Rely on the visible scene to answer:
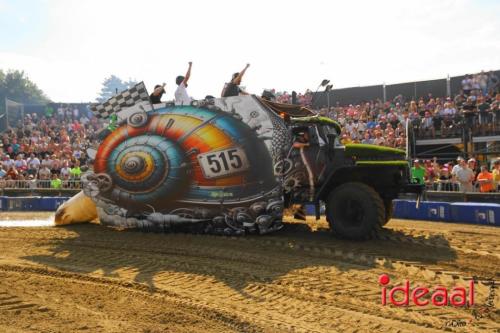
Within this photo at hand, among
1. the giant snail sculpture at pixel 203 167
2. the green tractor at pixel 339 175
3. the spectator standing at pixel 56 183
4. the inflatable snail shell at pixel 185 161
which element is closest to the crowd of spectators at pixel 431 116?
the green tractor at pixel 339 175

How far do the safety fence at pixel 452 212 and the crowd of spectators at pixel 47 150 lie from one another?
27.0 feet

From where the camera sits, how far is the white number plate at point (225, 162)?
351 inches

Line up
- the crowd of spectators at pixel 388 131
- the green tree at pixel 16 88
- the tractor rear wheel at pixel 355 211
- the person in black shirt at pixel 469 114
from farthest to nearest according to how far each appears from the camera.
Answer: the green tree at pixel 16 88, the person in black shirt at pixel 469 114, the crowd of spectators at pixel 388 131, the tractor rear wheel at pixel 355 211

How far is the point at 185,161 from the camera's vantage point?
9.10 meters

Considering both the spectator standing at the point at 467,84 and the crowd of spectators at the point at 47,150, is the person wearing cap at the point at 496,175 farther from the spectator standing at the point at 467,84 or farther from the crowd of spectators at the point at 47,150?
the crowd of spectators at the point at 47,150

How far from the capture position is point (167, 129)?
9250mm

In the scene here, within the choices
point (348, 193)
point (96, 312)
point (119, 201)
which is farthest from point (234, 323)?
point (119, 201)

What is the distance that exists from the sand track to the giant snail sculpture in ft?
1.44

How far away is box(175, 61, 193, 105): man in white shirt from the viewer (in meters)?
9.37

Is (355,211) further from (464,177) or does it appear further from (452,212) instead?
(464,177)

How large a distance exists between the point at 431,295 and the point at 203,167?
Answer: 16.4 feet

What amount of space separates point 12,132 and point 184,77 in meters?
21.1

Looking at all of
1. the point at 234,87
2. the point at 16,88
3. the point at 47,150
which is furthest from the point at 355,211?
the point at 16,88

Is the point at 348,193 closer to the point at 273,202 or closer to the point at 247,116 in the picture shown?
the point at 273,202
